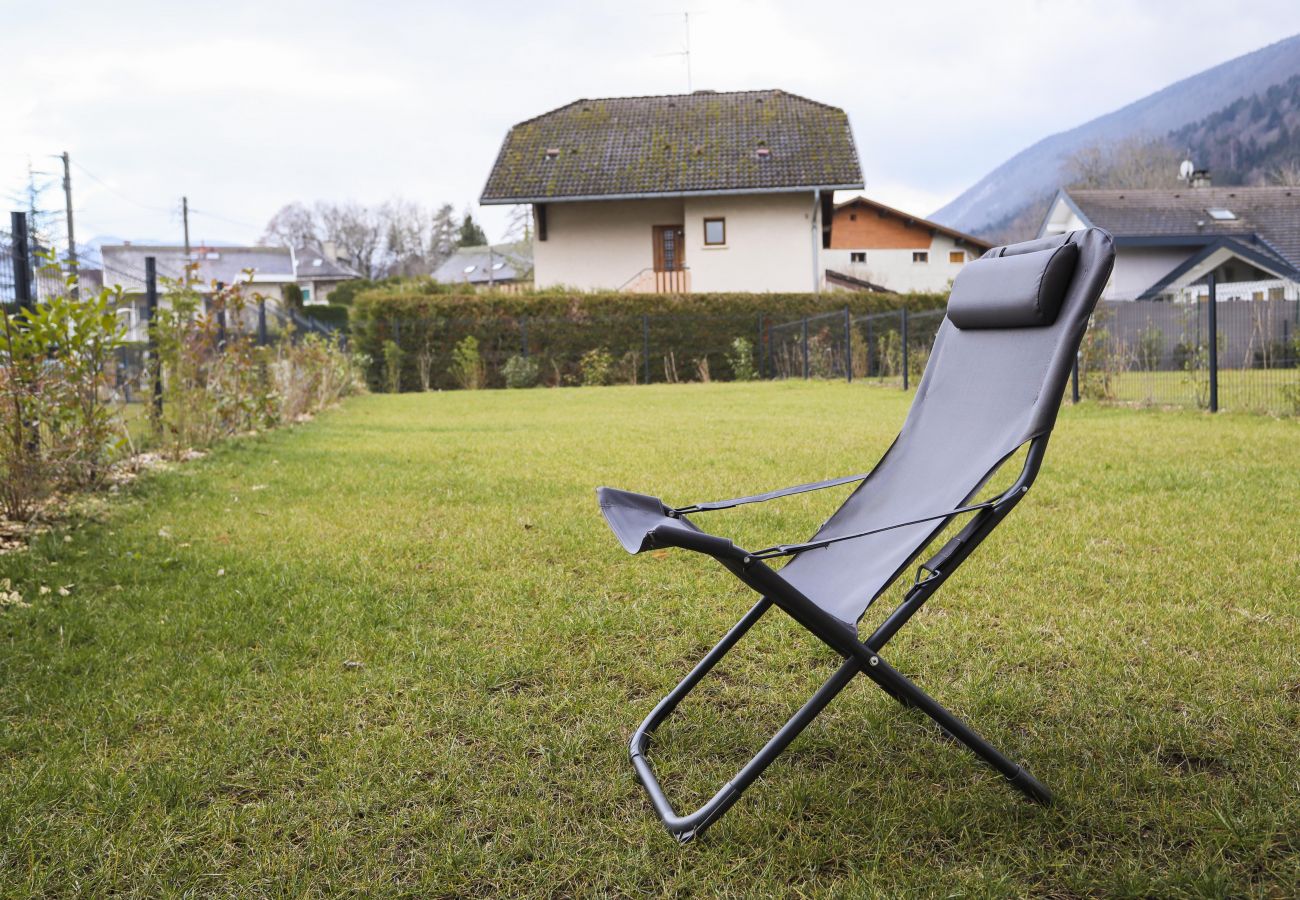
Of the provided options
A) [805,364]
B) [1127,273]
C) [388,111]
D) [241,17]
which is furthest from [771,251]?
[388,111]

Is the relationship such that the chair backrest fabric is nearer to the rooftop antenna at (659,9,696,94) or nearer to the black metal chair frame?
the black metal chair frame

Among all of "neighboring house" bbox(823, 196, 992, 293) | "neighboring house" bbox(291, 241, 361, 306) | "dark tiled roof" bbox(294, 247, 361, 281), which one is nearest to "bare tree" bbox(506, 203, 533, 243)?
"neighboring house" bbox(823, 196, 992, 293)

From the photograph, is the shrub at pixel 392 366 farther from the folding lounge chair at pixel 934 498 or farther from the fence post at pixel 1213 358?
the folding lounge chair at pixel 934 498

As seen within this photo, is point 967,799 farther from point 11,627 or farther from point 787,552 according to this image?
point 11,627

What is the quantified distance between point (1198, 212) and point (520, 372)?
2404 cm

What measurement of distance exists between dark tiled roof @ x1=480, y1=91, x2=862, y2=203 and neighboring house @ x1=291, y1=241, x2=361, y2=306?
4188cm

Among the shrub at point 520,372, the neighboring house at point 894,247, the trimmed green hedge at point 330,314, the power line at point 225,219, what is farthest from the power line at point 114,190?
the neighboring house at point 894,247

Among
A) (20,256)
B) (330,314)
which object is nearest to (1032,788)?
(20,256)

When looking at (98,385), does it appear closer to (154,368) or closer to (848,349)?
(154,368)

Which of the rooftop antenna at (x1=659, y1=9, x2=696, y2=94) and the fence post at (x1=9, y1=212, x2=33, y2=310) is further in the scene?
the rooftop antenna at (x1=659, y1=9, x2=696, y2=94)

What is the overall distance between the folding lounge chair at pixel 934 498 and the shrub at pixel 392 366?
708 inches

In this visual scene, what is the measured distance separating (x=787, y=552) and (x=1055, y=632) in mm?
1561

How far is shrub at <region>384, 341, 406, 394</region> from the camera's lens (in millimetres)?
19547

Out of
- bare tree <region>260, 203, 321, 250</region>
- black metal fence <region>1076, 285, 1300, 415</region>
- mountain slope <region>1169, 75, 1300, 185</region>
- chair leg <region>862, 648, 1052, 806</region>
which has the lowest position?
chair leg <region>862, 648, 1052, 806</region>
